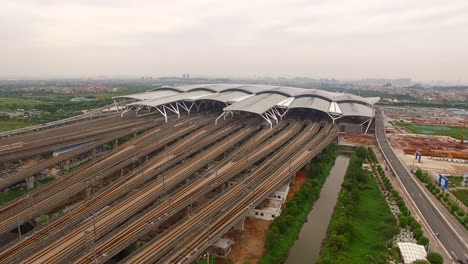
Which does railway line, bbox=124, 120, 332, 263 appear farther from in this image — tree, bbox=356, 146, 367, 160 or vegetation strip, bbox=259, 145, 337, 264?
tree, bbox=356, 146, 367, 160

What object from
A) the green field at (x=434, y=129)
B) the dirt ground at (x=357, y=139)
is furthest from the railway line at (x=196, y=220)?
the green field at (x=434, y=129)

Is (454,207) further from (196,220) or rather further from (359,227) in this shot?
(196,220)

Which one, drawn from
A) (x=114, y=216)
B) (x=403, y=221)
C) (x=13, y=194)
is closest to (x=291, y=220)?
(x=403, y=221)

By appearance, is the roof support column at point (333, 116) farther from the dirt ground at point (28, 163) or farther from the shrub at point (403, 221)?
the dirt ground at point (28, 163)

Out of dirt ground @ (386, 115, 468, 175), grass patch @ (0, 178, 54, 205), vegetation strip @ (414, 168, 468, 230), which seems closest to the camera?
vegetation strip @ (414, 168, 468, 230)

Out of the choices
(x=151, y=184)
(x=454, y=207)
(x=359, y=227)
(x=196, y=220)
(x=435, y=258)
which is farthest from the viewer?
(x=151, y=184)

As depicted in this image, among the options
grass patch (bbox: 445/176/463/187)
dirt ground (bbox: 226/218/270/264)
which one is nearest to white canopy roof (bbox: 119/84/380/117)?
grass patch (bbox: 445/176/463/187)
